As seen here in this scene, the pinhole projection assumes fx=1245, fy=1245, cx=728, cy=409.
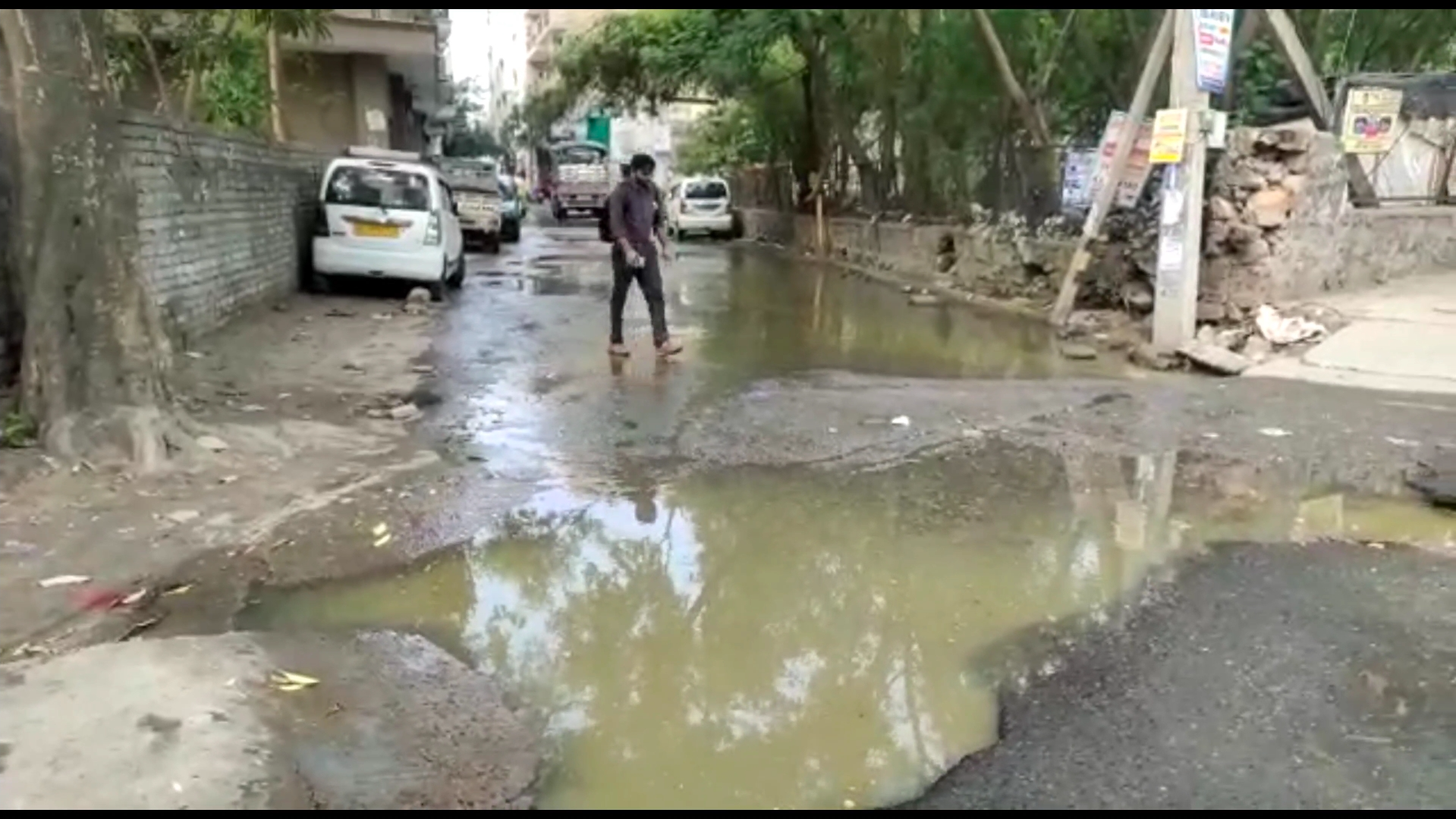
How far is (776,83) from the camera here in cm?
3050

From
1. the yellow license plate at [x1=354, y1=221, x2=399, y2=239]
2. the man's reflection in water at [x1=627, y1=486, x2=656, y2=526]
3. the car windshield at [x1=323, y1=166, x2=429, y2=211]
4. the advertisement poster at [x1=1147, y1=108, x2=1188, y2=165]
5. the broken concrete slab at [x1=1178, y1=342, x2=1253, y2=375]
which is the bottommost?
the man's reflection in water at [x1=627, y1=486, x2=656, y2=526]

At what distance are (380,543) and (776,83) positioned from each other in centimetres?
2625

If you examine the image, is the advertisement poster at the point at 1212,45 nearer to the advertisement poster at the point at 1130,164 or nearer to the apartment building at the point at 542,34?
the advertisement poster at the point at 1130,164

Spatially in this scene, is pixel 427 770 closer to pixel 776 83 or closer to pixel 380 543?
pixel 380 543

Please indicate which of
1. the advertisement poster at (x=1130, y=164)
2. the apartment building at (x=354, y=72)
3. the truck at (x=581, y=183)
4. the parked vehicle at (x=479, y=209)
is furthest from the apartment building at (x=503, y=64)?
the advertisement poster at (x=1130, y=164)

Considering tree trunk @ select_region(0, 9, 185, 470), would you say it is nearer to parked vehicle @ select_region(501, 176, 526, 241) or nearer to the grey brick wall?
the grey brick wall

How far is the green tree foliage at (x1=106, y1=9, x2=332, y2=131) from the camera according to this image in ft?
40.9

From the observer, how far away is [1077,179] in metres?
16.9

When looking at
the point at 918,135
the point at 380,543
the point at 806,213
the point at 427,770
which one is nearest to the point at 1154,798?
the point at 427,770

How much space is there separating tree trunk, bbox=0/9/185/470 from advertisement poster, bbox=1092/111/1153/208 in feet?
34.0

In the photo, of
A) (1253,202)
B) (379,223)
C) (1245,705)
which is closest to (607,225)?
(379,223)

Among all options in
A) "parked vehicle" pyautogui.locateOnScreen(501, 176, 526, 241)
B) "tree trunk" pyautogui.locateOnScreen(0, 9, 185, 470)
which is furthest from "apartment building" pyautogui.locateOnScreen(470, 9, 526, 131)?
"tree trunk" pyautogui.locateOnScreen(0, 9, 185, 470)

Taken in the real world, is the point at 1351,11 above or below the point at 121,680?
above

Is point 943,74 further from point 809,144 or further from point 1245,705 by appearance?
point 1245,705
